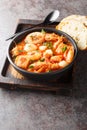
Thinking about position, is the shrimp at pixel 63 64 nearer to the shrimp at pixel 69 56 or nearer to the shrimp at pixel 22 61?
the shrimp at pixel 69 56

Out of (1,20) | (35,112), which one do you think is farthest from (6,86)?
(1,20)

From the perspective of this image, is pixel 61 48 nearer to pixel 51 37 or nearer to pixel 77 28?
pixel 51 37

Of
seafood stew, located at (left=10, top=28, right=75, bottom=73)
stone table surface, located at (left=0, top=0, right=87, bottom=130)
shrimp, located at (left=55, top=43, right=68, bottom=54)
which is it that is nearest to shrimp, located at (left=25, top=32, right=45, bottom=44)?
seafood stew, located at (left=10, top=28, right=75, bottom=73)

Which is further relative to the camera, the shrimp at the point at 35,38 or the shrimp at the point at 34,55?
the shrimp at the point at 35,38

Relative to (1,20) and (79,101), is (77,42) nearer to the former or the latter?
(79,101)

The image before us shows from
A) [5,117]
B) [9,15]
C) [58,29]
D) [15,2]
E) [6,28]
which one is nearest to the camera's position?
[5,117]

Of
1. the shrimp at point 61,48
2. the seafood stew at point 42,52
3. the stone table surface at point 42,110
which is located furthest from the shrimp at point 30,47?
the stone table surface at point 42,110
